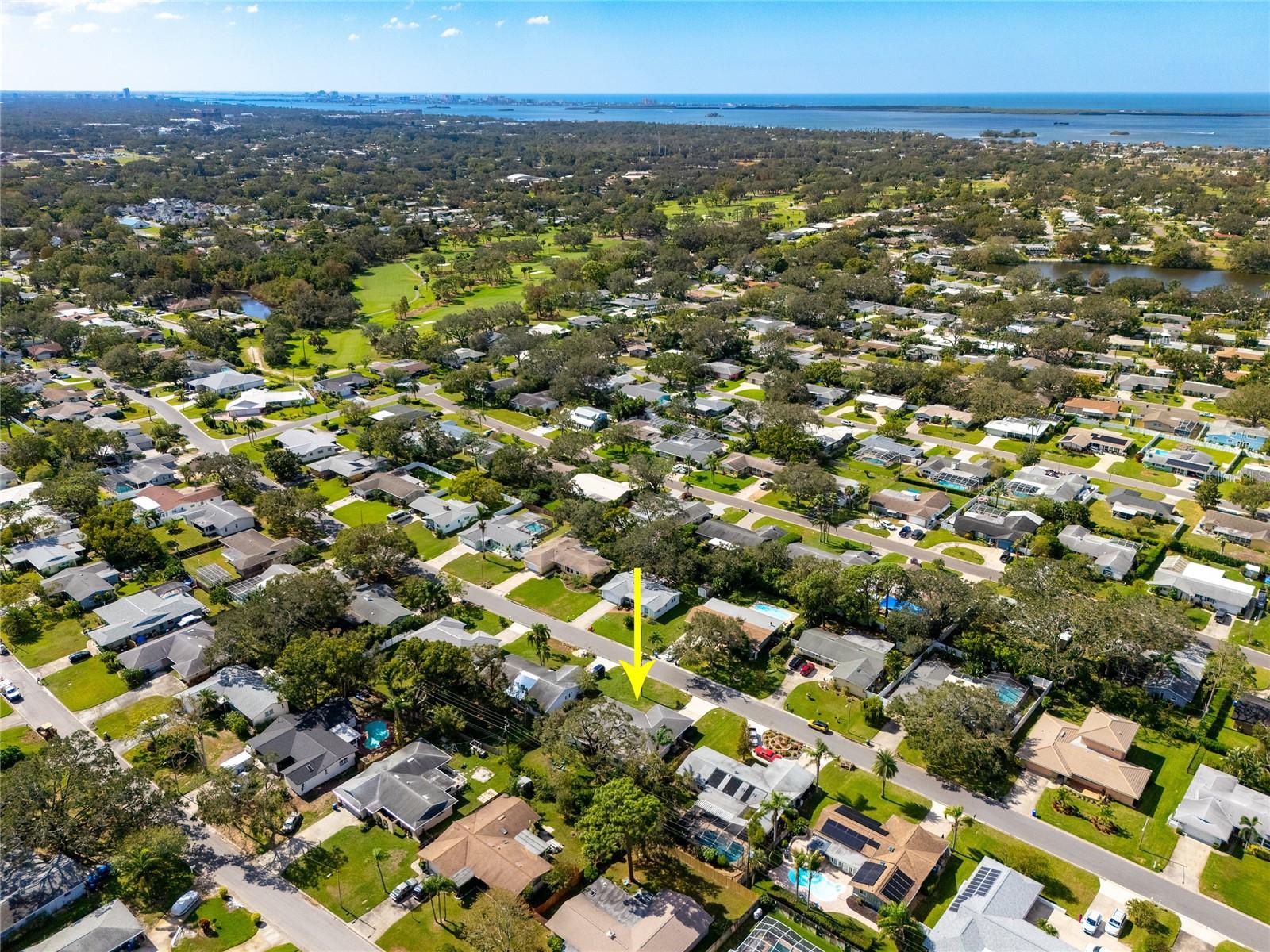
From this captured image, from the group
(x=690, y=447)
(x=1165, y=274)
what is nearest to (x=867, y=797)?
(x=690, y=447)

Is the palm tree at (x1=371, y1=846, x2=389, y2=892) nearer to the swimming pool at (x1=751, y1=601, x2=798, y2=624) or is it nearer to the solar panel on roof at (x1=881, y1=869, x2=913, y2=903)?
the solar panel on roof at (x1=881, y1=869, x2=913, y2=903)

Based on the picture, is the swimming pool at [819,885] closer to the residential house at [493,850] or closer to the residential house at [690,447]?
the residential house at [493,850]

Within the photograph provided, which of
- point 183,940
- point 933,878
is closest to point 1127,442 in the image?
point 933,878

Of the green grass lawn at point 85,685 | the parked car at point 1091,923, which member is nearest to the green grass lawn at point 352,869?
the green grass lawn at point 85,685

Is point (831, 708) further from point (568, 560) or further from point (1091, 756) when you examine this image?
point (568, 560)

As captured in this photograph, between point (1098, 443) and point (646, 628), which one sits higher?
point (1098, 443)

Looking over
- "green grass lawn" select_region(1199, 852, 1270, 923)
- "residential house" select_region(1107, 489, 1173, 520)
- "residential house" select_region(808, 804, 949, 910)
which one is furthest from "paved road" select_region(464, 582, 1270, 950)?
"residential house" select_region(1107, 489, 1173, 520)
